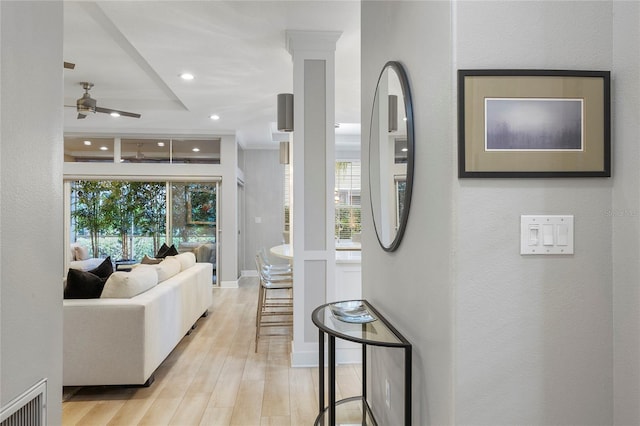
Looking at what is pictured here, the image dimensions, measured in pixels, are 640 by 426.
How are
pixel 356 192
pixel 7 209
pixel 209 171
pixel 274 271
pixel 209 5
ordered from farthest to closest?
pixel 356 192 < pixel 209 171 < pixel 274 271 < pixel 209 5 < pixel 7 209

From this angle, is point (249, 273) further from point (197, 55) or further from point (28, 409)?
point (28, 409)

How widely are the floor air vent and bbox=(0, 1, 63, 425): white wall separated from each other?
0.03 metres

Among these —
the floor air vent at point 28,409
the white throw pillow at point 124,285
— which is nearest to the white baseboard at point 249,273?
the white throw pillow at point 124,285

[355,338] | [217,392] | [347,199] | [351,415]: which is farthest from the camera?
[347,199]

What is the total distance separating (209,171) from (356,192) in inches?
122

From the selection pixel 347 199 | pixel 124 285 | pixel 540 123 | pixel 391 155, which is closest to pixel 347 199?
pixel 347 199

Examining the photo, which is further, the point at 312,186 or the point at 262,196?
the point at 262,196

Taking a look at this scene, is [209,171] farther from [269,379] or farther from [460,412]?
[460,412]

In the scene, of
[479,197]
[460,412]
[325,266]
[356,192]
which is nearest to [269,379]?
[325,266]

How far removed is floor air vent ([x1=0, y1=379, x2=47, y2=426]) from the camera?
1.33 meters

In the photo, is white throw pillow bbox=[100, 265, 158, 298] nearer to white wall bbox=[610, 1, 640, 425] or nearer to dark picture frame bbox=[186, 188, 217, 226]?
white wall bbox=[610, 1, 640, 425]

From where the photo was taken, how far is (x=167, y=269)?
148 inches

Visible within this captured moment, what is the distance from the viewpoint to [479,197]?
1157 millimetres

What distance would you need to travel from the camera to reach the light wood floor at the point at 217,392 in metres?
2.44
